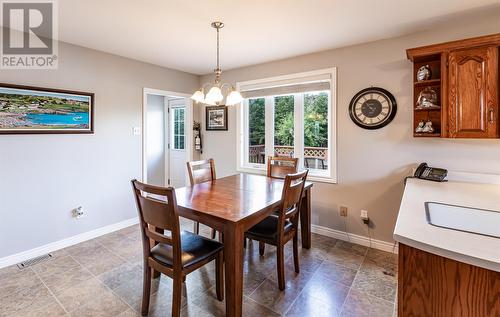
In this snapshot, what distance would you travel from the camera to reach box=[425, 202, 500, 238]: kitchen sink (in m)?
1.24

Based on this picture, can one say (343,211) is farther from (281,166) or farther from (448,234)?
(448,234)

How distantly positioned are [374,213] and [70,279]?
3176 millimetres

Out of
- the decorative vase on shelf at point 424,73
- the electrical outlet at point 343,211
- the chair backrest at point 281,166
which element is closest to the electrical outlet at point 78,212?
the chair backrest at point 281,166

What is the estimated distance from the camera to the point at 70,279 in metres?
2.27

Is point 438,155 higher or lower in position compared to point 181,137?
lower

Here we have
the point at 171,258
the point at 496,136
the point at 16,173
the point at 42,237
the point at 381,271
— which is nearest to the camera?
the point at 171,258

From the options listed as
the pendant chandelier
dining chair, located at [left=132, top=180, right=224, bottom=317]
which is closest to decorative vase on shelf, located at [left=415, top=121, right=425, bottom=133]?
the pendant chandelier

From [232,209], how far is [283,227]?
51cm

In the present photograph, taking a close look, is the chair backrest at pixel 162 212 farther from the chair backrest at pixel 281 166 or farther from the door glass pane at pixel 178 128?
the door glass pane at pixel 178 128

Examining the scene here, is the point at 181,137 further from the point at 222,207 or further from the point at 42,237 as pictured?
the point at 222,207

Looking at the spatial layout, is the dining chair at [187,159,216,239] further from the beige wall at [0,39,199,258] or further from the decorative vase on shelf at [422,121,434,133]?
the decorative vase on shelf at [422,121,434,133]

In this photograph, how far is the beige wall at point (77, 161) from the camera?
8.48 ft

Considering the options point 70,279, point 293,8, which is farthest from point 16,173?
point 293,8

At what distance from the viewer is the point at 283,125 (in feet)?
12.1
